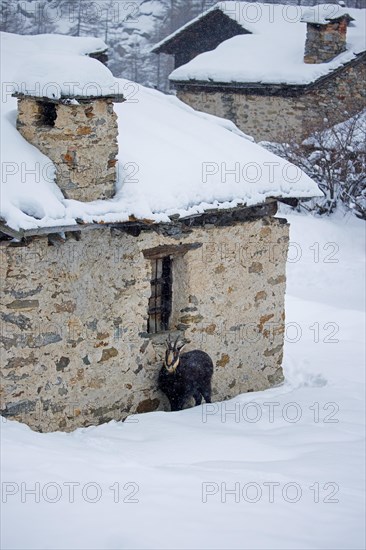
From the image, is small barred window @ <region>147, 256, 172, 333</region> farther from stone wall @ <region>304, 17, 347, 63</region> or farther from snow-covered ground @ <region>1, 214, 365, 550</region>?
stone wall @ <region>304, 17, 347, 63</region>

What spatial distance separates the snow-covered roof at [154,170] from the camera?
725cm

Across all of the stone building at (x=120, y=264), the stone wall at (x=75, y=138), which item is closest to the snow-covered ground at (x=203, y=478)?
the stone building at (x=120, y=264)

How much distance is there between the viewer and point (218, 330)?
9422 millimetres

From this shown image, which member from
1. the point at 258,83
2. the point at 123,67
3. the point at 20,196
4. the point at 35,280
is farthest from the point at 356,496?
the point at 123,67

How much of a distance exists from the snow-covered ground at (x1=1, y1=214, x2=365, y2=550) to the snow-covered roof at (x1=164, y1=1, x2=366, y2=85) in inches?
503

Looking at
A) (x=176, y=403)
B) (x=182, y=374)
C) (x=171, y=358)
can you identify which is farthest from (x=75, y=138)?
(x=176, y=403)

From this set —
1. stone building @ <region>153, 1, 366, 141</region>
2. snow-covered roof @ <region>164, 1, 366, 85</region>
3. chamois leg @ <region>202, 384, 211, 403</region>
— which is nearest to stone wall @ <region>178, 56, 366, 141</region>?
stone building @ <region>153, 1, 366, 141</region>

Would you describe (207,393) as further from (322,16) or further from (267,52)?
(267,52)

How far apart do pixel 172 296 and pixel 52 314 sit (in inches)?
70.3

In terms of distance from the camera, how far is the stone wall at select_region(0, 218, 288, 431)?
742 centimetres

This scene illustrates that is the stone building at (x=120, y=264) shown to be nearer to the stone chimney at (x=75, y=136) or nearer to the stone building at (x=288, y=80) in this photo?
the stone chimney at (x=75, y=136)

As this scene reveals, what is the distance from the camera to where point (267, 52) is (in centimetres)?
2359

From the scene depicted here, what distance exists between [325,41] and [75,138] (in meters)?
15.9

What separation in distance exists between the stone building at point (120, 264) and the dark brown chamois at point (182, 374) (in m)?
0.14
